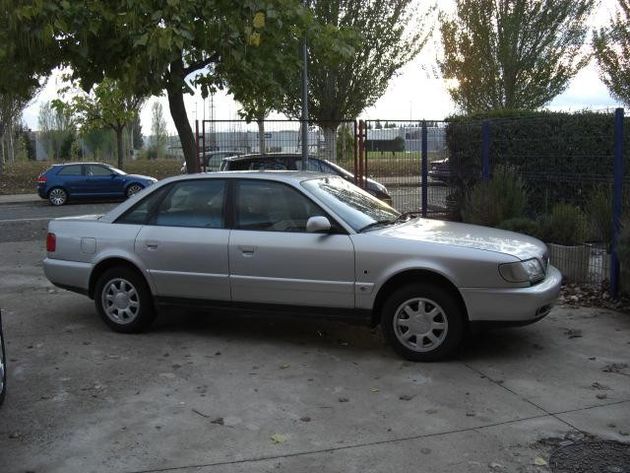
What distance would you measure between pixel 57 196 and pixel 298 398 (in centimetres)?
1923

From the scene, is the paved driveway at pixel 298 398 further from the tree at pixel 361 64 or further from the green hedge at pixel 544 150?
the tree at pixel 361 64

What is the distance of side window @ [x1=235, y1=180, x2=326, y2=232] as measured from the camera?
232 inches

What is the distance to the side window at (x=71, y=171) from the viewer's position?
2208 centimetres

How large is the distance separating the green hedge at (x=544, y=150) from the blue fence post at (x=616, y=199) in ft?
5.50

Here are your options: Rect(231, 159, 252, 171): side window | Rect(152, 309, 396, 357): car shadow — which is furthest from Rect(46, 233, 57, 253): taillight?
Rect(231, 159, 252, 171): side window

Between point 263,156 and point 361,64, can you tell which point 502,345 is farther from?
point 361,64

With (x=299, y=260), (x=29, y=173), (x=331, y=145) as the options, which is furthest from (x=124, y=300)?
(x=29, y=173)

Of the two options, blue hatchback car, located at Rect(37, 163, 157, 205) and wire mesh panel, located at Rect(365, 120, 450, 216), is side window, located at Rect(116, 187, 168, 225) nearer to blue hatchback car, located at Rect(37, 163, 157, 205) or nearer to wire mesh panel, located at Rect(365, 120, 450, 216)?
wire mesh panel, located at Rect(365, 120, 450, 216)

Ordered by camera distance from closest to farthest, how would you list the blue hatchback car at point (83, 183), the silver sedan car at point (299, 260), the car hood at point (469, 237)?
the silver sedan car at point (299, 260) < the car hood at point (469, 237) < the blue hatchback car at point (83, 183)

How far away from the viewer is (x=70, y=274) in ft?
21.8

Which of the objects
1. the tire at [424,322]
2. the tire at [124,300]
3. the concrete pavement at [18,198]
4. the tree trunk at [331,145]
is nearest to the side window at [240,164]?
the tree trunk at [331,145]

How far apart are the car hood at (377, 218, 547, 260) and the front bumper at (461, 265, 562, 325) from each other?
0.30 meters

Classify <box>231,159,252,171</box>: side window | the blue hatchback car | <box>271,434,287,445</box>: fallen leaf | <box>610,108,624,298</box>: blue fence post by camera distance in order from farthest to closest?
the blue hatchback car
<box>231,159,252,171</box>: side window
<box>610,108,624,298</box>: blue fence post
<box>271,434,287,445</box>: fallen leaf

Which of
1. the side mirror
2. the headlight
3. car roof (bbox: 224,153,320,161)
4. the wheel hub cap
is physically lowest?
the wheel hub cap
